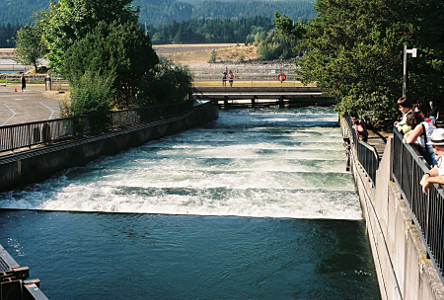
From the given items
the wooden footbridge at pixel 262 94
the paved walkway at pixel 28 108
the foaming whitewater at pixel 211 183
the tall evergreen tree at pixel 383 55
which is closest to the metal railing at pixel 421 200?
the foaming whitewater at pixel 211 183

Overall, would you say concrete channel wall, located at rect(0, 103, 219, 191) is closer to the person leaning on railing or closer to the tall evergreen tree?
the tall evergreen tree

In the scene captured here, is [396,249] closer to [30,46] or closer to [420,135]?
[420,135]

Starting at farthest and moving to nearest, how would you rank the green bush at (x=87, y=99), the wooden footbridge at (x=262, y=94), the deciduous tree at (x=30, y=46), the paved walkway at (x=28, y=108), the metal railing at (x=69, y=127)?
1. the deciduous tree at (x=30, y=46)
2. the wooden footbridge at (x=262, y=94)
3. the paved walkway at (x=28, y=108)
4. the green bush at (x=87, y=99)
5. the metal railing at (x=69, y=127)

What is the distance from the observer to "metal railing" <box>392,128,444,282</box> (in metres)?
5.87

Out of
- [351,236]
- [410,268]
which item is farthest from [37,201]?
[410,268]

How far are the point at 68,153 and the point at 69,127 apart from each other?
161cm

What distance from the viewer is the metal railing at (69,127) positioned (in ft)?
62.8

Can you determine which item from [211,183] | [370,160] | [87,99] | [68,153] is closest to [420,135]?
[370,160]

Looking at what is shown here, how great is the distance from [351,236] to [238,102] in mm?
44785

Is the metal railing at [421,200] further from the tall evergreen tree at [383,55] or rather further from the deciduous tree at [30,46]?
the deciduous tree at [30,46]

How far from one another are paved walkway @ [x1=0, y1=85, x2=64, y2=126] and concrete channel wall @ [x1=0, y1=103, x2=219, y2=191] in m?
2.69

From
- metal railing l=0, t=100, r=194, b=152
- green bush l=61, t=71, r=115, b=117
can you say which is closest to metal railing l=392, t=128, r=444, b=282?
metal railing l=0, t=100, r=194, b=152

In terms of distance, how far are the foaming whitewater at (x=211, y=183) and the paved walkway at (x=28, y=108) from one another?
5593 millimetres

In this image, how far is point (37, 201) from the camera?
1759 centimetres
